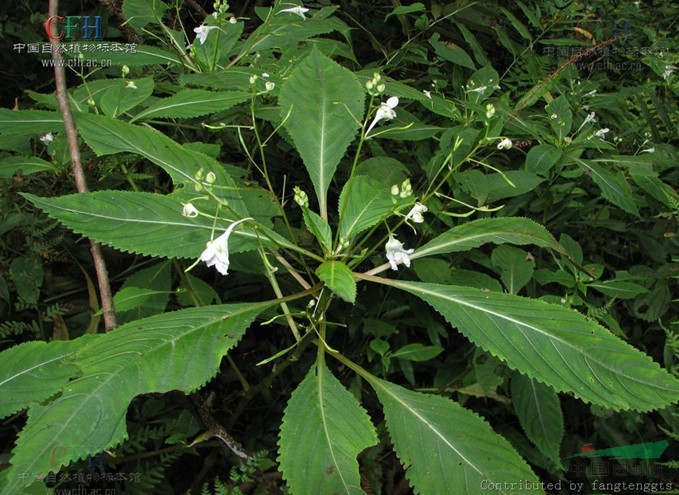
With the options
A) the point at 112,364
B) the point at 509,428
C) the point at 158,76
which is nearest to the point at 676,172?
the point at 509,428

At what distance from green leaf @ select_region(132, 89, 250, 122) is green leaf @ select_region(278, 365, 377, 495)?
740 mm

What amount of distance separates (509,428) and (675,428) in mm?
512

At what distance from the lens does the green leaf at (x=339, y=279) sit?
103cm

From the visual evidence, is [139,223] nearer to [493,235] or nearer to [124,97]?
[124,97]

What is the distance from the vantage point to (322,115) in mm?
1460

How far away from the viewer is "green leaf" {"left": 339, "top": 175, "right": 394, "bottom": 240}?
128cm

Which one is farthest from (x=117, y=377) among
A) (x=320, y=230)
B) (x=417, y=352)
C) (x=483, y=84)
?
(x=483, y=84)

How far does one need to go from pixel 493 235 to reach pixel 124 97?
3.52 ft

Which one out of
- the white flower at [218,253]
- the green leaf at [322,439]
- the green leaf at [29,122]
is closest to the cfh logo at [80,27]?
the green leaf at [29,122]

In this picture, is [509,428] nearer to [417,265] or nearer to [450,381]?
[450,381]

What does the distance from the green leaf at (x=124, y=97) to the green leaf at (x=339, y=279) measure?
0.78 m

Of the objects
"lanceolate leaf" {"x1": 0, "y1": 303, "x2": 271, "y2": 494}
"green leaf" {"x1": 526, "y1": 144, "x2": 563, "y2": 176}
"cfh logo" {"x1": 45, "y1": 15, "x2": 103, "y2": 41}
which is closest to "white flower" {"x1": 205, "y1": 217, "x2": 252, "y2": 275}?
"lanceolate leaf" {"x1": 0, "y1": 303, "x2": 271, "y2": 494}

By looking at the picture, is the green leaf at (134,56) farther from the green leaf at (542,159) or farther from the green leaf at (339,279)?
the green leaf at (542,159)

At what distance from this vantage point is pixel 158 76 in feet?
7.08
